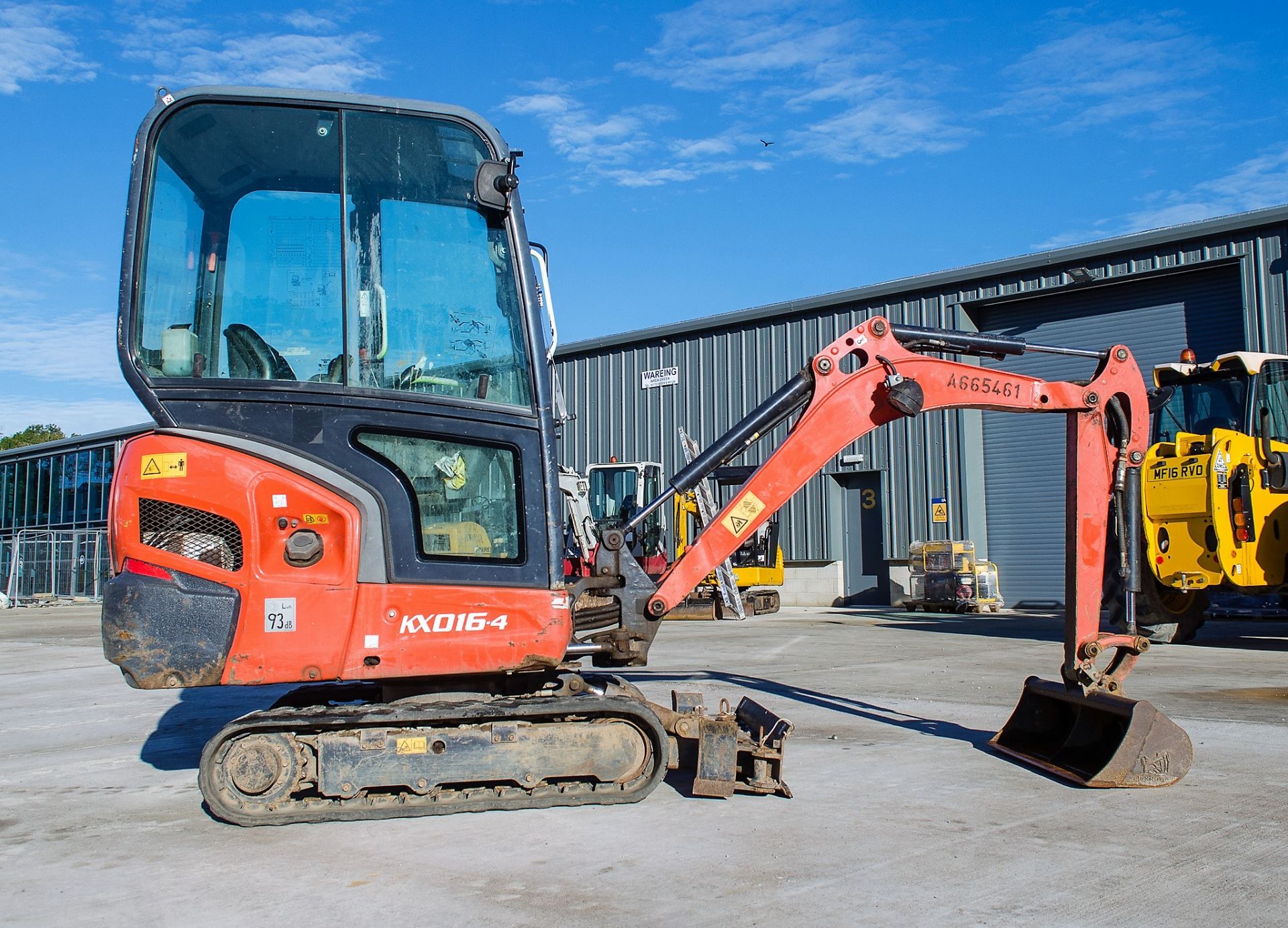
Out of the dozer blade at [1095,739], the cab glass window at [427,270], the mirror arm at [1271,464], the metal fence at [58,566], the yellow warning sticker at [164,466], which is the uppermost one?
the cab glass window at [427,270]

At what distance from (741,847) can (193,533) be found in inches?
111

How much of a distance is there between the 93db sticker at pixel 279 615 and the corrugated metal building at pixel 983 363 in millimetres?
18533

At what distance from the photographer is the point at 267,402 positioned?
5008 millimetres

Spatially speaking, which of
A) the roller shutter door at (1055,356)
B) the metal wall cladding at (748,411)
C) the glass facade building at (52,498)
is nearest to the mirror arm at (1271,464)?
the roller shutter door at (1055,356)

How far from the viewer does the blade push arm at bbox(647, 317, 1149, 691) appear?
6.11 meters

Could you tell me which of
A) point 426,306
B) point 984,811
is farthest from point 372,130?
point 984,811

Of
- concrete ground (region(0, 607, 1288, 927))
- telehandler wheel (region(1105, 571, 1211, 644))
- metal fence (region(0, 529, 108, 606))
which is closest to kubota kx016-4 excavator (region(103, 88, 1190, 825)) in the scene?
concrete ground (region(0, 607, 1288, 927))

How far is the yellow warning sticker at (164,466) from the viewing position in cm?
486

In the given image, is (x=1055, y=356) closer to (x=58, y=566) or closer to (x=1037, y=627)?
(x=1037, y=627)

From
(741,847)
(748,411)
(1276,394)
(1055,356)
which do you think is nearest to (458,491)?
(741,847)

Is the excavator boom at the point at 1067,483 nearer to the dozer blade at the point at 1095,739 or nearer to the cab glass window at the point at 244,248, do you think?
the dozer blade at the point at 1095,739

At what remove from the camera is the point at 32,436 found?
7931cm

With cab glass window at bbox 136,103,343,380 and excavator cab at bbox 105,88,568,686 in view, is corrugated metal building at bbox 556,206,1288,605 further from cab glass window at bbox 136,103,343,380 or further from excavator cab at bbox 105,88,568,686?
cab glass window at bbox 136,103,343,380

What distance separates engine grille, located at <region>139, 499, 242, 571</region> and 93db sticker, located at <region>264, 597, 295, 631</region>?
0.76ft
